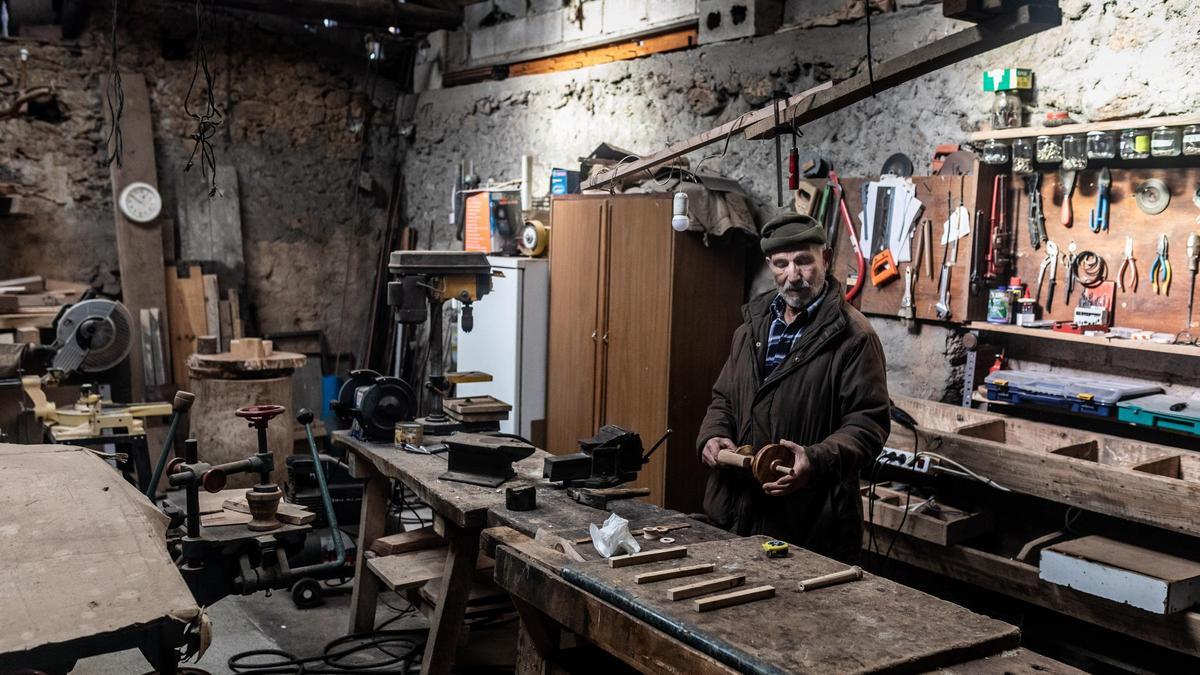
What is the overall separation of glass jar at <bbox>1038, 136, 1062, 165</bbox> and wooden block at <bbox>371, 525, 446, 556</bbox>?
2619 mm

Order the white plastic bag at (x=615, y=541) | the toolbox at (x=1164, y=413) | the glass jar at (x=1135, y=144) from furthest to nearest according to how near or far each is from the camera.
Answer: the glass jar at (x=1135, y=144)
the toolbox at (x=1164, y=413)
the white plastic bag at (x=615, y=541)

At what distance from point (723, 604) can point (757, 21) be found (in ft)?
11.4

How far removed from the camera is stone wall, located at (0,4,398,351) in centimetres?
652

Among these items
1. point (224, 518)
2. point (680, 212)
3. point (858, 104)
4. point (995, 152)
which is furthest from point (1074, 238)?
point (224, 518)

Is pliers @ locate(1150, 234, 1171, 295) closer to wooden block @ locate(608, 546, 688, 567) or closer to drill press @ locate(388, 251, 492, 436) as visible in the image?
wooden block @ locate(608, 546, 688, 567)

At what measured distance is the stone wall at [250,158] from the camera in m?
6.52

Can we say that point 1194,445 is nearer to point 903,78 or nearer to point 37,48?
point 903,78

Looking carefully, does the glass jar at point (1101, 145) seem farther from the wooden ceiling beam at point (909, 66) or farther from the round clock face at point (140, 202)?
the round clock face at point (140, 202)

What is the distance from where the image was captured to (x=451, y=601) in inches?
129

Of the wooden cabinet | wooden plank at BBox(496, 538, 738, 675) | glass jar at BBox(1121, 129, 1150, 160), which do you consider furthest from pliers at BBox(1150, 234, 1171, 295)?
wooden plank at BBox(496, 538, 738, 675)

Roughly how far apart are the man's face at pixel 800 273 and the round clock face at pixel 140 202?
5001 mm

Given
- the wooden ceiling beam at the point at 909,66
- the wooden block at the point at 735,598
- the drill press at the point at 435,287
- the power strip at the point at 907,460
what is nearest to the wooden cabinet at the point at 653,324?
the drill press at the point at 435,287

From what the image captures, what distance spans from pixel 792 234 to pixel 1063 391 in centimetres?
121

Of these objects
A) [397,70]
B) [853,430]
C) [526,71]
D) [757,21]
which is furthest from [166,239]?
[853,430]
